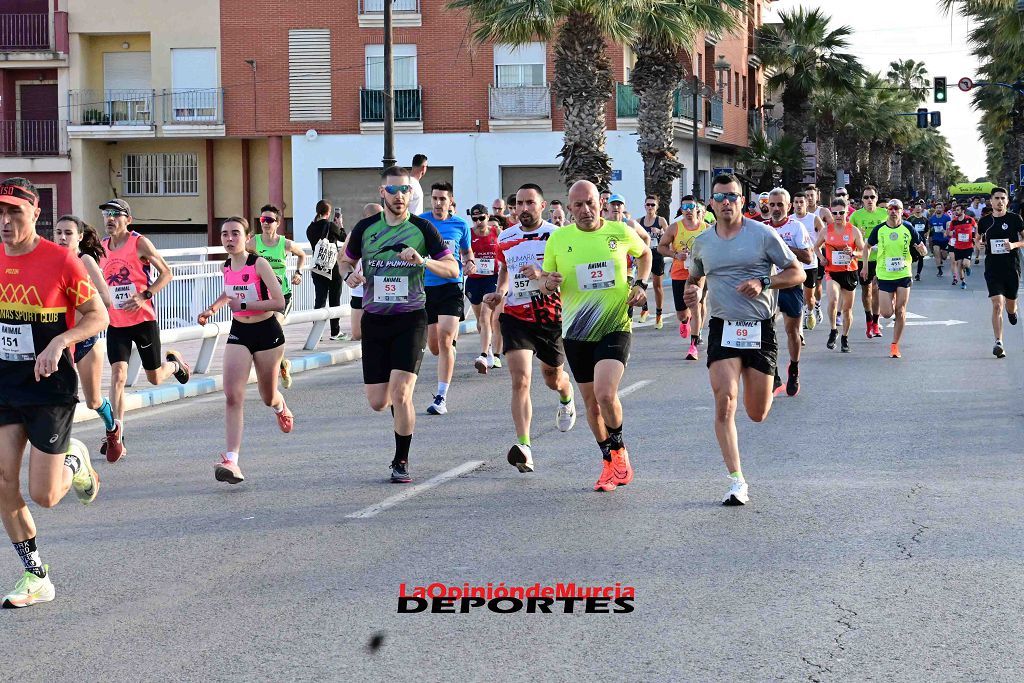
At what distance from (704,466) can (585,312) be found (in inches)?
58.1

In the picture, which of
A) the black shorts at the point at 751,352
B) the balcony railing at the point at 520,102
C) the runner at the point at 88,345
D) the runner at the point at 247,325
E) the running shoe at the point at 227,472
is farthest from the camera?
the balcony railing at the point at 520,102

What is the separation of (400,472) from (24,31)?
40.2 meters

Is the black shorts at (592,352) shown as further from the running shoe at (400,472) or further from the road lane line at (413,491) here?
the running shoe at (400,472)

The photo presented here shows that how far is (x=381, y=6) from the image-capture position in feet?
146

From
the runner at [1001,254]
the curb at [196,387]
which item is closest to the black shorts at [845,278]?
the runner at [1001,254]

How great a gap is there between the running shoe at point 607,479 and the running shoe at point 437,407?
3.95 meters

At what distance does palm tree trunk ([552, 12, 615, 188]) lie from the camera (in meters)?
32.6

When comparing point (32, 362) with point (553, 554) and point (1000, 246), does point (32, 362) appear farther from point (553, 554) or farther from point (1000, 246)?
point (1000, 246)

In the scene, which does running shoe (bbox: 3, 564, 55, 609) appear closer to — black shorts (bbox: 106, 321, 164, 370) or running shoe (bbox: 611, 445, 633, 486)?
running shoe (bbox: 611, 445, 633, 486)

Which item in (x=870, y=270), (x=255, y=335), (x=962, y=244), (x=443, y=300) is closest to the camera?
(x=255, y=335)

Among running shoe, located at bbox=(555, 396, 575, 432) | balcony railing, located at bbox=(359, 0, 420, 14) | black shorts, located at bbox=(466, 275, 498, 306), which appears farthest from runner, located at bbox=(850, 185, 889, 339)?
balcony railing, located at bbox=(359, 0, 420, 14)

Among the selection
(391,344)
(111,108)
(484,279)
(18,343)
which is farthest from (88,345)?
(111,108)

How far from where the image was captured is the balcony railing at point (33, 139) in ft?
150

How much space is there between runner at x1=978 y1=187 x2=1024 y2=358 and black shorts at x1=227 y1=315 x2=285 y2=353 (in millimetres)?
10054
